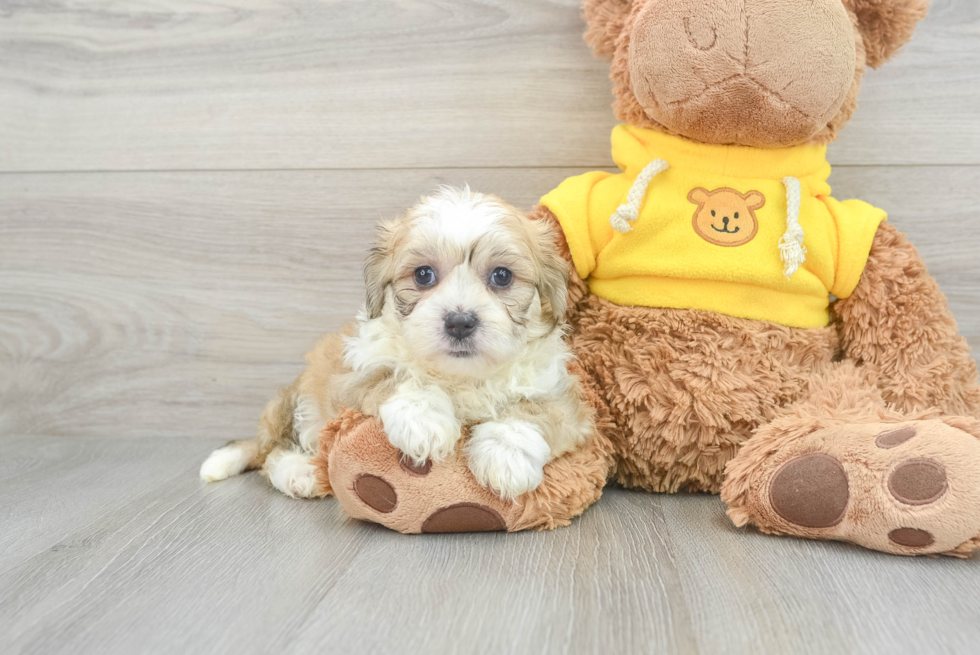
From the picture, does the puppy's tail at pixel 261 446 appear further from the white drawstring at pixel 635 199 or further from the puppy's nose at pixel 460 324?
the white drawstring at pixel 635 199

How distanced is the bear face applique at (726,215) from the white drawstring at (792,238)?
6cm

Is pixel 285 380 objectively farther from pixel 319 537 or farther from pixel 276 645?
pixel 276 645

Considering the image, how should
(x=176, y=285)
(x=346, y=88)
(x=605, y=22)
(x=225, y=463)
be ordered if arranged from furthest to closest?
(x=176, y=285) → (x=346, y=88) → (x=225, y=463) → (x=605, y=22)

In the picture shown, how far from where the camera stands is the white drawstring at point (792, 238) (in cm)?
145

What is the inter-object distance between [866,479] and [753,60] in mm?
771

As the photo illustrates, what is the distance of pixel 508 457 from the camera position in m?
1.30

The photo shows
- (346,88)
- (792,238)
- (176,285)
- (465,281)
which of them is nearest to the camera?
(465,281)

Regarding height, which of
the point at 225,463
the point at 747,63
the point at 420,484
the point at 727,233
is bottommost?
the point at 225,463

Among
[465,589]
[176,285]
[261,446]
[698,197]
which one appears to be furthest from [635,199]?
[176,285]

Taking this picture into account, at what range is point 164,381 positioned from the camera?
7.09 ft

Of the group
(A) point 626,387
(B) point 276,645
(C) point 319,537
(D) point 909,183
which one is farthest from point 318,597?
(D) point 909,183

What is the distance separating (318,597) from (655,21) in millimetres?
1188

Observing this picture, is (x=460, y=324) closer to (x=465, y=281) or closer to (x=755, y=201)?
(x=465, y=281)

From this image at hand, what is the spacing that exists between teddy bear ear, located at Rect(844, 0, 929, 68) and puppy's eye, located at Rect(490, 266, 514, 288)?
2.88ft
